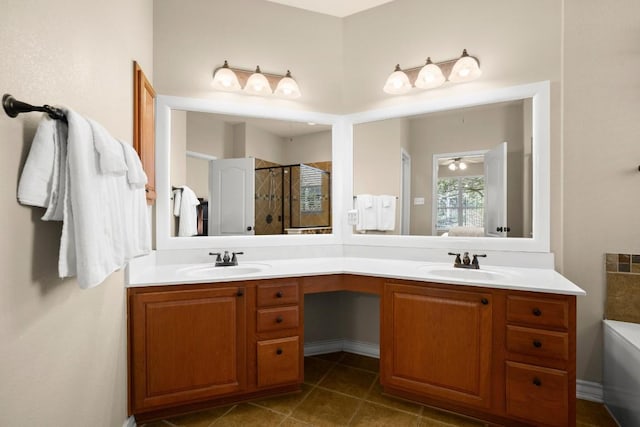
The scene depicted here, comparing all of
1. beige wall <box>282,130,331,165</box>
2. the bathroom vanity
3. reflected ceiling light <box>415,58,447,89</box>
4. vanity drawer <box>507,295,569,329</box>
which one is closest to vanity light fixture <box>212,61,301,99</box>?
beige wall <box>282,130,331,165</box>

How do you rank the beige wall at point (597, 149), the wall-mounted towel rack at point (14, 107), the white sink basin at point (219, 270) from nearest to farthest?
the wall-mounted towel rack at point (14, 107) → the beige wall at point (597, 149) → the white sink basin at point (219, 270)

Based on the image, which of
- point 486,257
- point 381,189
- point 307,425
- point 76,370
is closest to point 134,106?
point 76,370

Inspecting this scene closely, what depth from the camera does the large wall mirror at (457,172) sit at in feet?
6.68

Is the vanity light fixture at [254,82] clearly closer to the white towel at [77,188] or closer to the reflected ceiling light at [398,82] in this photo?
the reflected ceiling light at [398,82]

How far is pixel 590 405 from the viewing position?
187 centimetres

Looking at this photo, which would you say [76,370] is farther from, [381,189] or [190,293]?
[381,189]

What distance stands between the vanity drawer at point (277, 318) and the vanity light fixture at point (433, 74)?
1.77 meters

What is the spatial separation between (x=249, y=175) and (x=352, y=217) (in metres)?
0.90

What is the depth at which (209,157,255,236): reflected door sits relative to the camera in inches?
90.7

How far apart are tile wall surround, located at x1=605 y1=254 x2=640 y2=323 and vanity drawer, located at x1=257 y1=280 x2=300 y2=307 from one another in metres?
1.89

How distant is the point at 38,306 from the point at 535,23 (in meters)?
2.88

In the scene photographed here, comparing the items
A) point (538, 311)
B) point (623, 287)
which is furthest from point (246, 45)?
point (623, 287)

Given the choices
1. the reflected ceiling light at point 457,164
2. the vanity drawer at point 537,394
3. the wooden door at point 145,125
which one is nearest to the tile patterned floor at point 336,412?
the vanity drawer at point 537,394

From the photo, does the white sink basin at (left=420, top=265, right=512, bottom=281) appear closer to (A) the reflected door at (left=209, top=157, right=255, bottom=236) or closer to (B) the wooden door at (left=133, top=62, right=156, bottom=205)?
(A) the reflected door at (left=209, top=157, right=255, bottom=236)
